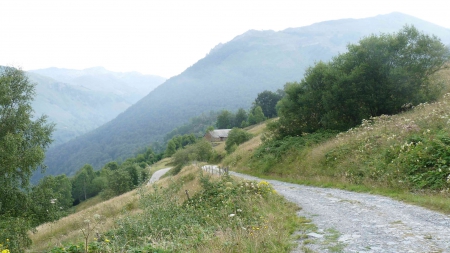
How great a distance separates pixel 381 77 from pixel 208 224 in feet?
73.8

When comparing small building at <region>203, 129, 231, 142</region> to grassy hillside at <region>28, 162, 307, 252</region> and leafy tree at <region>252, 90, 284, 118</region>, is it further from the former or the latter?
grassy hillside at <region>28, 162, 307, 252</region>

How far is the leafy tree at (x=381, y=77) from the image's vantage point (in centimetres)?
2462

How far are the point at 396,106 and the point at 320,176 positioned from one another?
11489mm

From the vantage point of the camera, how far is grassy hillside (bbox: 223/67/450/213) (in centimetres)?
1166

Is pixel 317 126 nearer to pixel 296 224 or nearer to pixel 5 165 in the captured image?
pixel 296 224

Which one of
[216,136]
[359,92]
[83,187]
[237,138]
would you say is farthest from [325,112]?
[83,187]

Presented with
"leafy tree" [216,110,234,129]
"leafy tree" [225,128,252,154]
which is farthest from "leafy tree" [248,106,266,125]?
"leafy tree" [225,128,252,154]

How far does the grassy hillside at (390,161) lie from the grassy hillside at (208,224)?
5.07 metres

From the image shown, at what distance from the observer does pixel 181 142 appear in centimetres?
13212

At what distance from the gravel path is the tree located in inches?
690

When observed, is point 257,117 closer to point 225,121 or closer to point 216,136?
point 216,136

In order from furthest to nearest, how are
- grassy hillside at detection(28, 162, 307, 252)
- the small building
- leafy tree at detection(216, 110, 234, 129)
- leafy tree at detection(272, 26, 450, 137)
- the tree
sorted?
leafy tree at detection(216, 110, 234, 129) → the small building → leafy tree at detection(272, 26, 450, 137) → the tree → grassy hillside at detection(28, 162, 307, 252)

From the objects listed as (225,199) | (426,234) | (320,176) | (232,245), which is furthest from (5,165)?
(426,234)

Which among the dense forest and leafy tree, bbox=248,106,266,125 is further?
leafy tree, bbox=248,106,266,125
